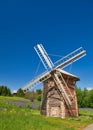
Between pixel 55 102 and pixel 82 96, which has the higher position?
pixel 82 96

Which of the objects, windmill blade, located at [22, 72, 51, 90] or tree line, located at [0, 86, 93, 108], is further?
tree line, located at [0, 86, 93, 108]

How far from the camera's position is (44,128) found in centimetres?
1792

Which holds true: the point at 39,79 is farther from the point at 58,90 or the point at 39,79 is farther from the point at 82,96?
the point at 82,96

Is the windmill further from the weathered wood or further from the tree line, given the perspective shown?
the tree line

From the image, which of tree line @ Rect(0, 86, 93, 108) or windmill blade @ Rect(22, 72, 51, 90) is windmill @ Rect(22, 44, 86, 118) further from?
tree line @ Rect(0, 86, 93, 108)

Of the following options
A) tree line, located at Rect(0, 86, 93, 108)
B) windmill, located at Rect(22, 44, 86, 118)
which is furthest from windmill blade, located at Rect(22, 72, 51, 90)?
tree line, located at Rect(0, 86, 93, 108)

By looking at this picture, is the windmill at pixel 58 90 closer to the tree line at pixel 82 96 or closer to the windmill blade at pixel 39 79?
the windmill blade at pixel 39 79

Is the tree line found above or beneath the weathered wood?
above

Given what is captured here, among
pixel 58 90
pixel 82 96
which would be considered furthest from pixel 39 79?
pixel 82 96

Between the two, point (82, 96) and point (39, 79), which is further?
point (82, 96)

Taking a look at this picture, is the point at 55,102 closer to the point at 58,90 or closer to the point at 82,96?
the point at 58,90

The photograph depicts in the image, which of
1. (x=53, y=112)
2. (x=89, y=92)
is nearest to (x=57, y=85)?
(x=53, y=112)

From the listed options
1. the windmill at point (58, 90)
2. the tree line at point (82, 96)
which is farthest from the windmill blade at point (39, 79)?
the tree line at point (82, 96)

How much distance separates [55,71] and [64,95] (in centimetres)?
385
